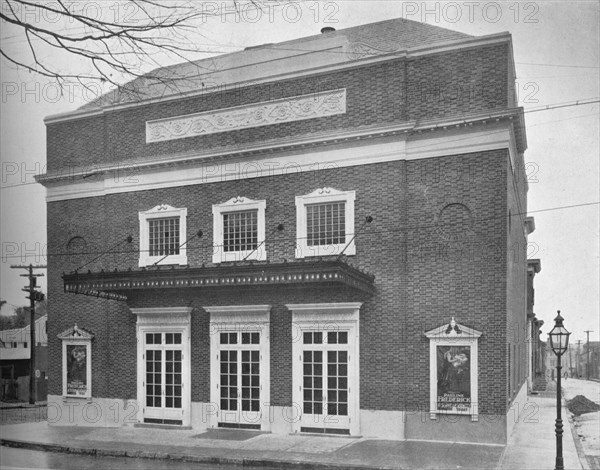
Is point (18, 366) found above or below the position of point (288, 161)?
below

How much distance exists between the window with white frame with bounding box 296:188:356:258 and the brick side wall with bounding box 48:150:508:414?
0.71 feet

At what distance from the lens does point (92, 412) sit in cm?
1998

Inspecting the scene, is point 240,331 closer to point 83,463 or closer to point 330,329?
point 330,329

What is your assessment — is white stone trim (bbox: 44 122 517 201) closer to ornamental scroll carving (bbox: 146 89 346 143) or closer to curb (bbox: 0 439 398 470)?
ornamental scroll carving (bbox: 146 89 346 143)

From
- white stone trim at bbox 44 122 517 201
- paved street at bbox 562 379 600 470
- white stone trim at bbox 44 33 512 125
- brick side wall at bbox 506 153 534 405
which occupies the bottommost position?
paved street at bbox 562 379 600 470

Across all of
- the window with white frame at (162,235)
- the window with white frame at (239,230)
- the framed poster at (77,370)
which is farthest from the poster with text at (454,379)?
the framed poster at (77,370)

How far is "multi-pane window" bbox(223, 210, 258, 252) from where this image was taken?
1866cm

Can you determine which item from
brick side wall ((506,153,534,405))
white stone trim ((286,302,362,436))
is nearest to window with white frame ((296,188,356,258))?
white stone trim ((286,302,362,436))

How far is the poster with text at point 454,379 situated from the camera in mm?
15750

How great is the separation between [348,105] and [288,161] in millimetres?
2173

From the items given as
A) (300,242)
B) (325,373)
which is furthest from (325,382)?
(300,242)

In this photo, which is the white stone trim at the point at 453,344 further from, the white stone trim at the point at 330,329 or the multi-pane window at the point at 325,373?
the multi-pane window at the point at 325,373

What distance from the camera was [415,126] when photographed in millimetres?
16516

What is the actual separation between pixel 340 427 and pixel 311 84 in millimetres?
8865
